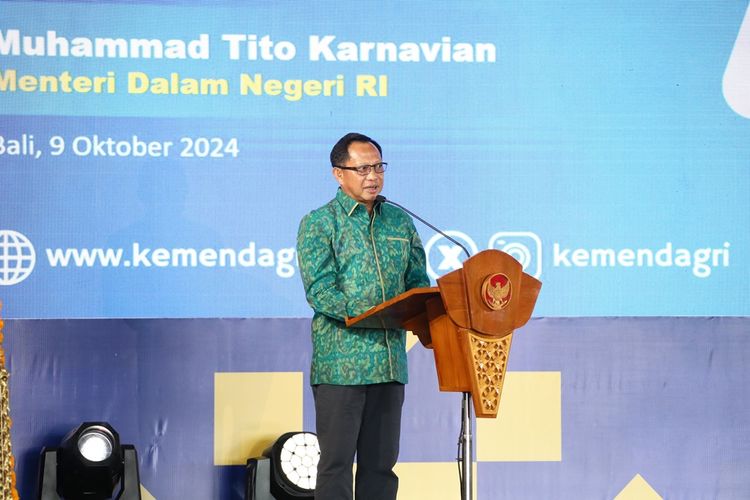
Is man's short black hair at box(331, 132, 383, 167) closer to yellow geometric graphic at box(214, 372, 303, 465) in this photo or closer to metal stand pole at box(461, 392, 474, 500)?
metal stand pole at box(461, 392, 474, 500)

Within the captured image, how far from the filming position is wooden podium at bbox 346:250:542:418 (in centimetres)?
258

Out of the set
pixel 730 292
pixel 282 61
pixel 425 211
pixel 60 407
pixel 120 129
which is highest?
pixel 282 61

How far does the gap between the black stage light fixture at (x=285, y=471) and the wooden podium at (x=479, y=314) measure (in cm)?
121

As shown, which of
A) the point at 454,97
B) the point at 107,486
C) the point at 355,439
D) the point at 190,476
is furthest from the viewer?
the point at 454,97

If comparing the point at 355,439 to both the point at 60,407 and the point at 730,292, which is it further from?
Answer: the point at 730,292

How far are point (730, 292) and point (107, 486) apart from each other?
2425mm

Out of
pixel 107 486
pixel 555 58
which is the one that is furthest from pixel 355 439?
pixel 555 58

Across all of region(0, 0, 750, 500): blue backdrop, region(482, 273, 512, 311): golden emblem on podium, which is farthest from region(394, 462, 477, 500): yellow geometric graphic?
region(482, 273, 512, 311): golden emblem on podium

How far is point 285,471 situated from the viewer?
3715 mm

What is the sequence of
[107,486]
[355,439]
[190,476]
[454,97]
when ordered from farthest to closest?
[454,97] < [190,476] < [107,486] < [355,439]

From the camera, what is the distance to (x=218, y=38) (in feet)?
Result: 13.3

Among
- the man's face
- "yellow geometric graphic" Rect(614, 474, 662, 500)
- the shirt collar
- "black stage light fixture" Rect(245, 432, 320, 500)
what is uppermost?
the man's face

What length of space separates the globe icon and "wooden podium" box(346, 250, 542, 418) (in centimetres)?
176

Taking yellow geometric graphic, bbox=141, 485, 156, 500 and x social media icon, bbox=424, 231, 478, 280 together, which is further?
x social media icon, bbox=424, 231, 478, 280
